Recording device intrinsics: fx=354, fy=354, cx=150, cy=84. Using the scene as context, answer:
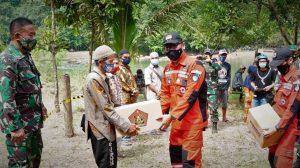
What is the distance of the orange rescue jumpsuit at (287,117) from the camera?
13.3 feet

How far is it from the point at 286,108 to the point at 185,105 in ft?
4.02

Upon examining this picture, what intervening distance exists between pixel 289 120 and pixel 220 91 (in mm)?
4950

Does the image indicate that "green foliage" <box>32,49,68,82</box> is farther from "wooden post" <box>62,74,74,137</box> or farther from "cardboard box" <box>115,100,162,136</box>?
"cardboard box" <box>115,100,162,136</box>

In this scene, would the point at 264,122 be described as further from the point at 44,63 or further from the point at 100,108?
the point at 44,63

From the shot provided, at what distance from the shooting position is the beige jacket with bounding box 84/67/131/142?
157 inches

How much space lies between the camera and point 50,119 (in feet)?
31.7

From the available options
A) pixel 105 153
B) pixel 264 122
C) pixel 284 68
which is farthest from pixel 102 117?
pixel 284 68

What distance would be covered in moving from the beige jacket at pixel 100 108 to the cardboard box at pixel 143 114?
112 millimetres

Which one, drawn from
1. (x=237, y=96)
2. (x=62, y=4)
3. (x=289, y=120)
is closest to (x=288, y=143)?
(x=289, y=120)

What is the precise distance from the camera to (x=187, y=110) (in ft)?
13.9

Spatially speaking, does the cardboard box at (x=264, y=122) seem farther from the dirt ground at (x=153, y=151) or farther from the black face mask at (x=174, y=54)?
the dirt ground at (x=153, y=151)

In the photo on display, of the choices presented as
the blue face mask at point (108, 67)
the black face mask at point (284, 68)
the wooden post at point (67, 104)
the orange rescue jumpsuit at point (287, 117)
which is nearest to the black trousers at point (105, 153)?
the blue face mask at point (108, 67)

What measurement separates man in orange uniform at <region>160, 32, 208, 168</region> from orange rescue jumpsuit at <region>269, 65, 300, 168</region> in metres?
0.91

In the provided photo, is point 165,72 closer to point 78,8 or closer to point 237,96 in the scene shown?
point 78,8
